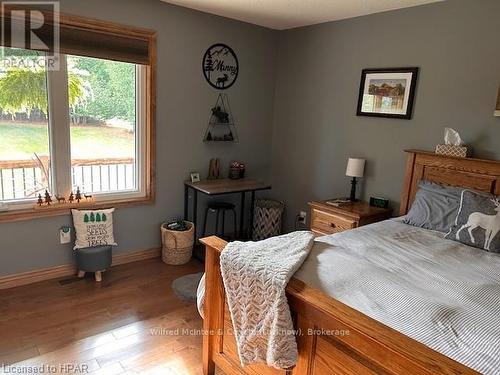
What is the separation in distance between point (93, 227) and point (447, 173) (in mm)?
2909

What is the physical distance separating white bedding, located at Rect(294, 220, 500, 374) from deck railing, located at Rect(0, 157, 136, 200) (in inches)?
84.8

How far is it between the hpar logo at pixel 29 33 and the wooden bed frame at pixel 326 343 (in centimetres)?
206

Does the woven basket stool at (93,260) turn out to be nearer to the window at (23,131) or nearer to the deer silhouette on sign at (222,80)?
the window at (23,131)

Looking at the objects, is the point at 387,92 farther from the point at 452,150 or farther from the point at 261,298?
the point at 261,298

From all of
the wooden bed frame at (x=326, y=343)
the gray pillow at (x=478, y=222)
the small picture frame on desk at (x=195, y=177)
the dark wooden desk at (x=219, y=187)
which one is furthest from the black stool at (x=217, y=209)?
the gray pillow at (x=478, y=222)

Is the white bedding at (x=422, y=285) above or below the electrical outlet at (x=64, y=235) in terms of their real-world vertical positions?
above

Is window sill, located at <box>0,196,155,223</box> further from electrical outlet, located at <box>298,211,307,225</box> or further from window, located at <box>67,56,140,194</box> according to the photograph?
electrical outlet, located at <box>298,211,307,225</box>

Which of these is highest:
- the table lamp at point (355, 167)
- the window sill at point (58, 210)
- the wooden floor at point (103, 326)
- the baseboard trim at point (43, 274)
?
the table lamp at point (355, 167)

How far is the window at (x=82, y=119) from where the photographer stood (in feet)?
9.28

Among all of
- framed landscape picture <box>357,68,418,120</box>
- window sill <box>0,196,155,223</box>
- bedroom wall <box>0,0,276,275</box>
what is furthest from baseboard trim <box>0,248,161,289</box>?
framed landscape picture <box>357,68,418,120</box>

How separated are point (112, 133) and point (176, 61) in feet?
2.97

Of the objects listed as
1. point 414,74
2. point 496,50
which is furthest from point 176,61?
point 496,50

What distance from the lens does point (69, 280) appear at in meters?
3.09

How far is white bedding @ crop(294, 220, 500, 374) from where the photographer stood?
125 centimetres
